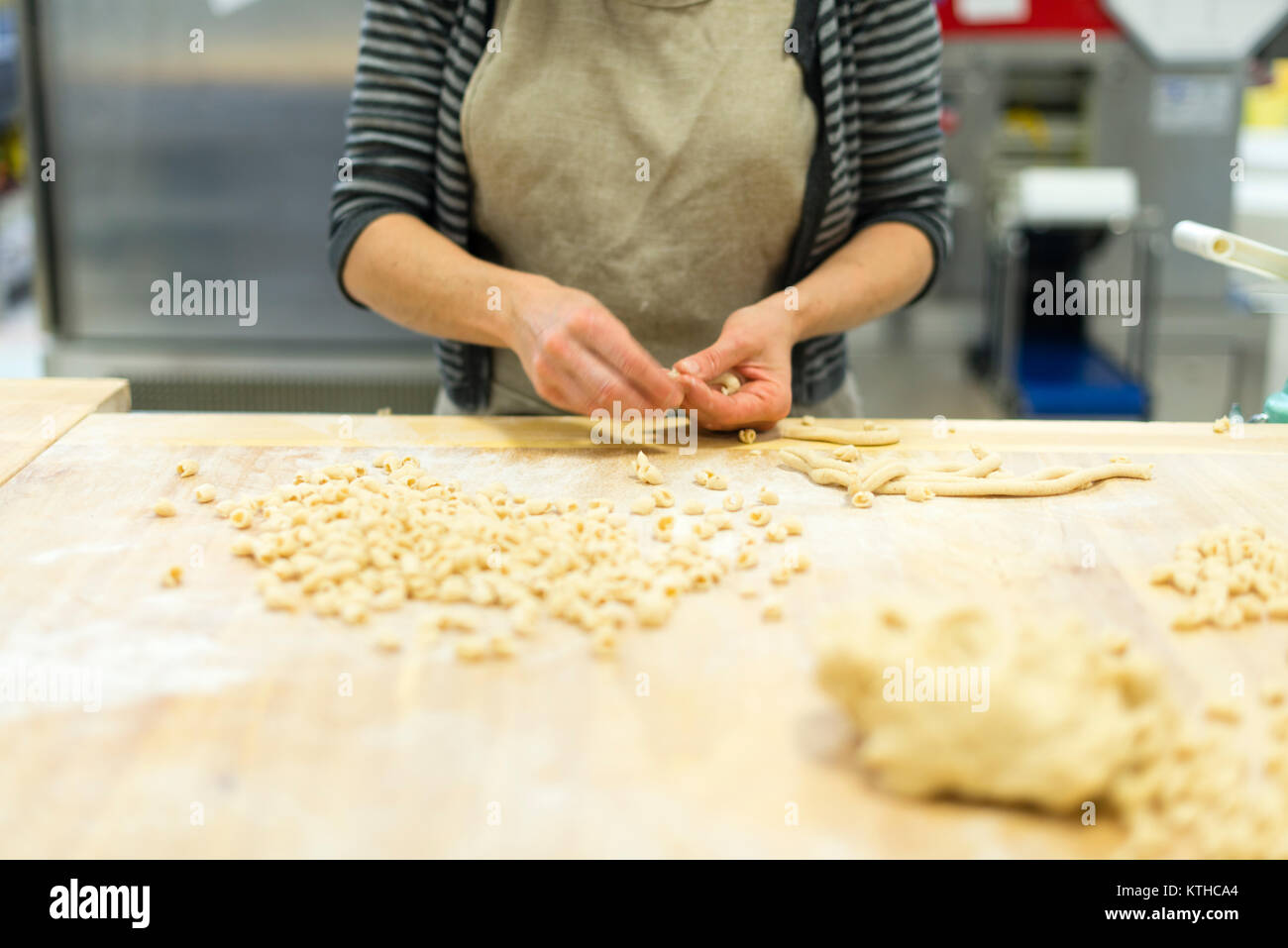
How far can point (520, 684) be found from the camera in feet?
2.58

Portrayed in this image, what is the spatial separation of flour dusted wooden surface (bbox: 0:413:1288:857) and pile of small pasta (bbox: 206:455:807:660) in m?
0.02

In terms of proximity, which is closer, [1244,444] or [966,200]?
[1244,444]

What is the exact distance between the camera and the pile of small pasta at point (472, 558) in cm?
87

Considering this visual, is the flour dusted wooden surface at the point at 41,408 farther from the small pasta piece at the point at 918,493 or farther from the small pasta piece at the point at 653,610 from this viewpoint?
the small pasta piece at the point at 918,493

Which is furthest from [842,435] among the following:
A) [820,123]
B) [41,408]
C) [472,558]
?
[41,408]

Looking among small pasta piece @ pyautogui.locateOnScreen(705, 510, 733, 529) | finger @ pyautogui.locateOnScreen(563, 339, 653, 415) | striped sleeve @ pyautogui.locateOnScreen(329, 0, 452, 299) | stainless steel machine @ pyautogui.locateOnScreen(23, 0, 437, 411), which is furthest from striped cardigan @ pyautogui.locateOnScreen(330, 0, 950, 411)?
stainless steel machine @ pyautogui.locateOnScreen(23, 0, 437, 411)

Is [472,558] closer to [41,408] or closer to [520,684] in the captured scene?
→ [520,684]

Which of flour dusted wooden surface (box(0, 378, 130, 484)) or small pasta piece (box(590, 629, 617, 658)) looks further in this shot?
flour dusted wooden surface (box(0, 378, 130, 484))

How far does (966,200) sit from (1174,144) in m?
0.48

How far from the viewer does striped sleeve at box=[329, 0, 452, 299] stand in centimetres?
132

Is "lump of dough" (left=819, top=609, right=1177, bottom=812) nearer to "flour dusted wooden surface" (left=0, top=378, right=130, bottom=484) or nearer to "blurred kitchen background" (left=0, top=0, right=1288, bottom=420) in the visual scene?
"flour dusted wooden surface" (left=0, top=378, right=130, bottom=484)

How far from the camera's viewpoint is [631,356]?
1147 millimetres
